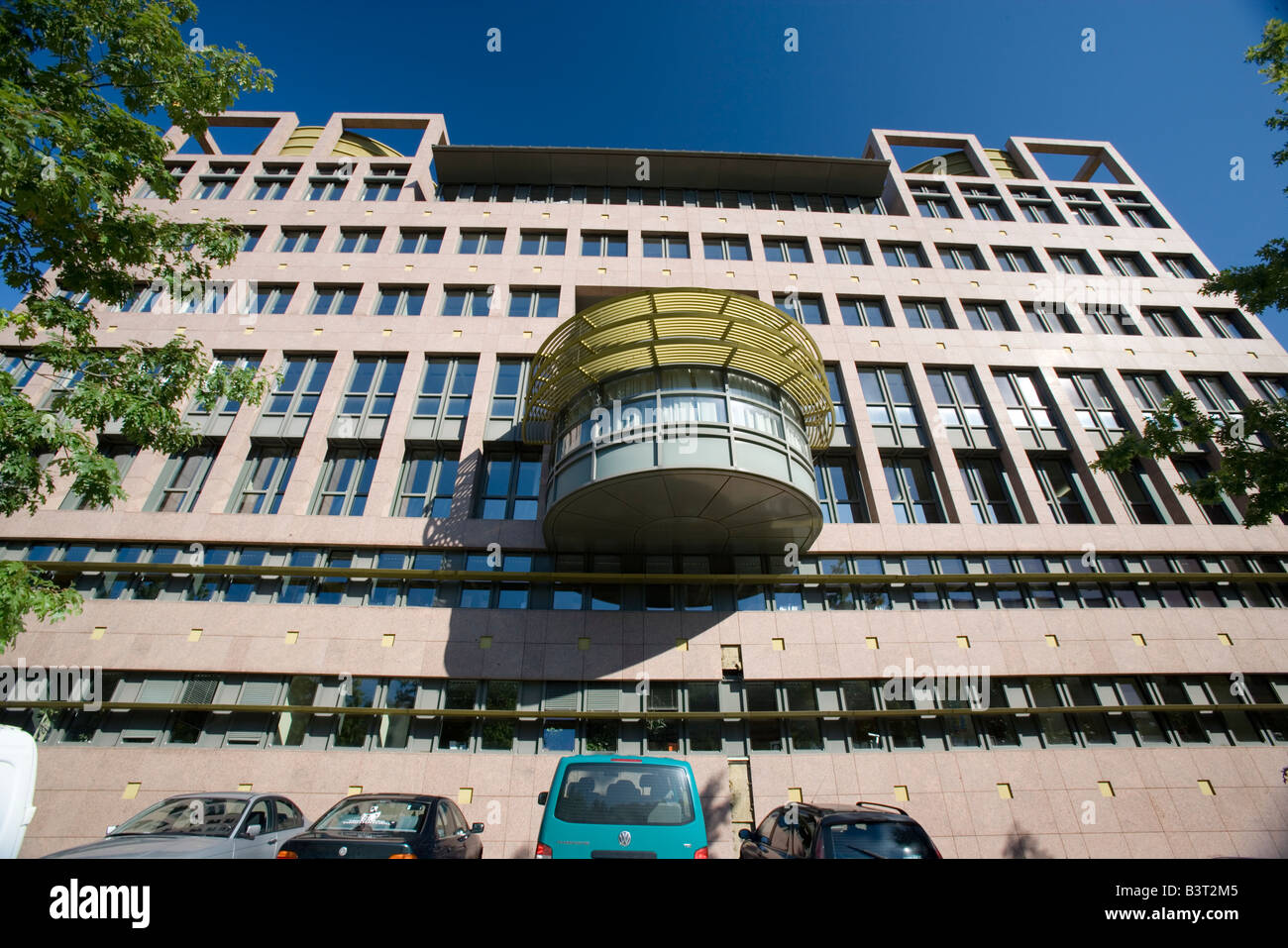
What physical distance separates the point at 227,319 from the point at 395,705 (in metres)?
15.1

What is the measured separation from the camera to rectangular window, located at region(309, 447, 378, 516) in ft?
59.0

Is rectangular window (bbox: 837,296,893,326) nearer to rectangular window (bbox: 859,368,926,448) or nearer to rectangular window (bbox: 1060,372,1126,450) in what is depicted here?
rectangular window (bbox: 859,368,926,448)

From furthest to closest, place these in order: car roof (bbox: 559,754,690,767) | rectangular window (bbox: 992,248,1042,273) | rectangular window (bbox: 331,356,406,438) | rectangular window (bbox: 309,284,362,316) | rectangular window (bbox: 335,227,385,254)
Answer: rectangular window (bbox: 992,248,1042,273)
rectangular window (bbox: 335,227,385,254)
rectangular window (bbox: 309,284,362,316)
rectangular window (bbox: 331,356,406,438)
car roof (bbox: 559,754,690,767)

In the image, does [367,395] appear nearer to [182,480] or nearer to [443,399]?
[443,399]

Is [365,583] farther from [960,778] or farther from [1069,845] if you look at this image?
[1069,845]

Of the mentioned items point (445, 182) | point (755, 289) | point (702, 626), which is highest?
point (445, 182)

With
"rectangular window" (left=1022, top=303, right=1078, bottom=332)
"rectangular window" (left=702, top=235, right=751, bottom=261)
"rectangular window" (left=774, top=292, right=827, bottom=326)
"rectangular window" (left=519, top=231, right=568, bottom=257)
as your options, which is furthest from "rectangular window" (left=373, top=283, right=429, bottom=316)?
"rectangular window" (left=1022, top=303, right=1078, bottom=332)

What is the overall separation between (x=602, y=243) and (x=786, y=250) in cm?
752

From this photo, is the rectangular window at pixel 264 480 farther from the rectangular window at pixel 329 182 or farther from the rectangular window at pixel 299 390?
the rectangular window at pixel 329 182

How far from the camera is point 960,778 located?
14258 mm

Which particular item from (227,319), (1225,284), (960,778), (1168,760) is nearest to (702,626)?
(960,778)

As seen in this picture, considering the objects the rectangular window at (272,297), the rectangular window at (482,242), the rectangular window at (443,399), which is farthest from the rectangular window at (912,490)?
the rectangular window at (272,297)

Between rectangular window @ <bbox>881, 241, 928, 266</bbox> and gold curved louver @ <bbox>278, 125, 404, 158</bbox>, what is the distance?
22540 mm

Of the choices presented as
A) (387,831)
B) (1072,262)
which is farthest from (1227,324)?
(387,831)
